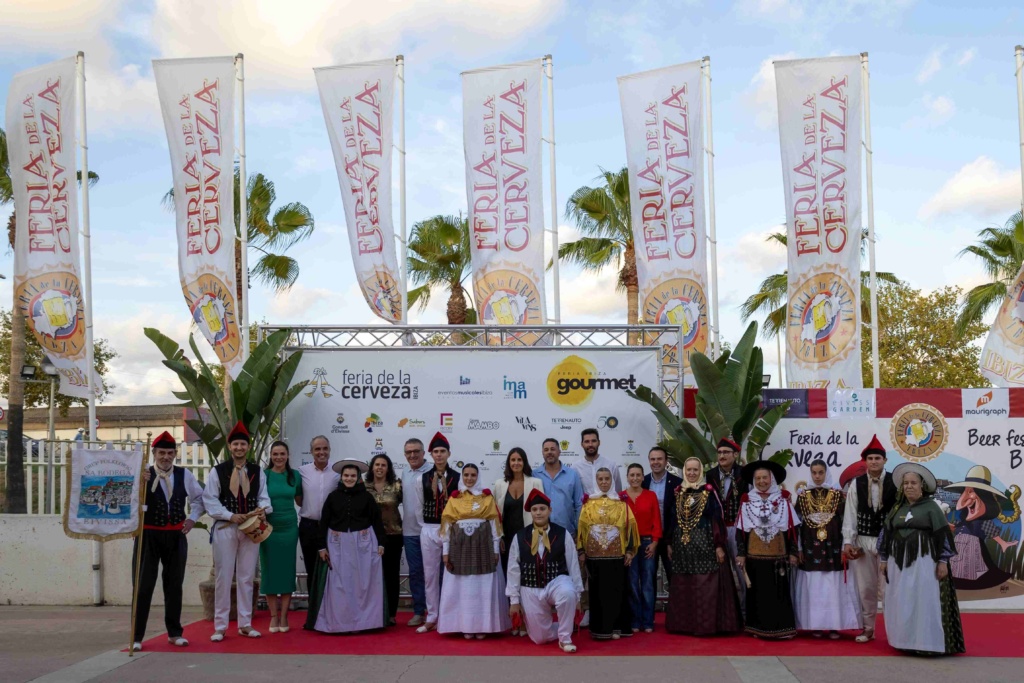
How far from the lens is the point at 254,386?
31.6 feet

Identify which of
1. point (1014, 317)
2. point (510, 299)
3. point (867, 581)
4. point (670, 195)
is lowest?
point (867, 581)

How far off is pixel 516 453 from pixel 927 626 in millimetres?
3548

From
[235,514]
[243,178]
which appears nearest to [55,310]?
[243,178]

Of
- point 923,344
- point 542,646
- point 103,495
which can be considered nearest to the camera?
point 103,495

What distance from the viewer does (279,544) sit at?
8727mm

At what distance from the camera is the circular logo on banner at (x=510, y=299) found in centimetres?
1246

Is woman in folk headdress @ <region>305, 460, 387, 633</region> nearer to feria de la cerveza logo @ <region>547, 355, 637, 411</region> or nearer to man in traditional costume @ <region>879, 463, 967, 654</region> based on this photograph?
feria de la cerveza logo @ <region>547, 355, 637, 411</region>

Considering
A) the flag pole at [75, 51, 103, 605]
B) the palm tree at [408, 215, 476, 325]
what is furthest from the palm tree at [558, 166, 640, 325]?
the flag pole at [75, 51, 103, 605]

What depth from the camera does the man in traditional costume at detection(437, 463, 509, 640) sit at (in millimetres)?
8227

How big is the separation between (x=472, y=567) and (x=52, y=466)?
540 cm

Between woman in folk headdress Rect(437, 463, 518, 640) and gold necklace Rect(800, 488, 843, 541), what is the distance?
2624 millimetres

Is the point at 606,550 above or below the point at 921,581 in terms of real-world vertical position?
above

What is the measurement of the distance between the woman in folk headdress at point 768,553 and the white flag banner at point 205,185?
695 centimetres

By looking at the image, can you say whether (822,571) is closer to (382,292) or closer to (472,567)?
(472,567)
